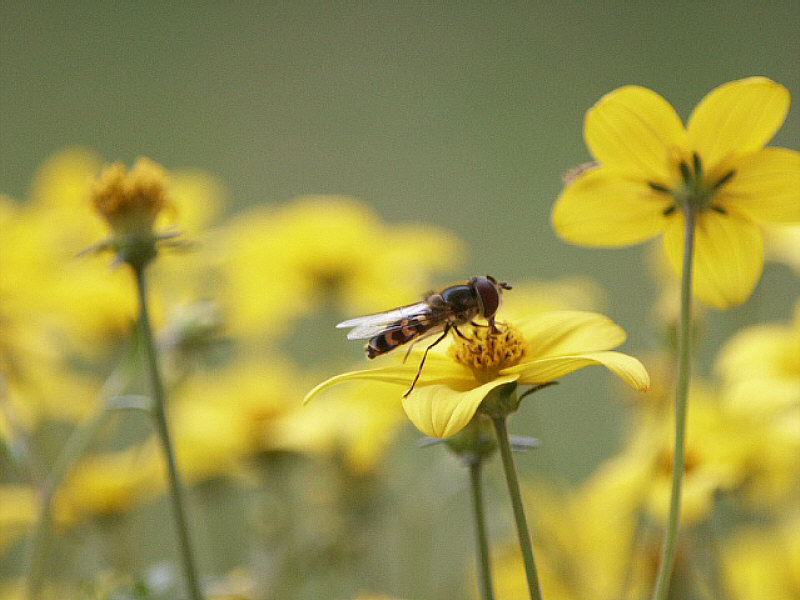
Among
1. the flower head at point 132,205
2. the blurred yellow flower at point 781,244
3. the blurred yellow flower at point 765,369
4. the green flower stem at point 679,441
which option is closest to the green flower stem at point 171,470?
the flower head at point 132,205

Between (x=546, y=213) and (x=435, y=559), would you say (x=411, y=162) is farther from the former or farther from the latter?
(x=435, y=559)

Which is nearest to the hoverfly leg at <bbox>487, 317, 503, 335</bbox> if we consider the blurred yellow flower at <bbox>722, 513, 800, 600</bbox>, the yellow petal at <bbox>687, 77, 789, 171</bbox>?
the yellow petal at <bbox>687, 77, 789, 171</bbox>

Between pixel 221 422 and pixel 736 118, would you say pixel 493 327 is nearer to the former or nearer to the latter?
pixel 736 118

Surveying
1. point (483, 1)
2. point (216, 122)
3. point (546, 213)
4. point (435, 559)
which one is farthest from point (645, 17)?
point (435, 559)

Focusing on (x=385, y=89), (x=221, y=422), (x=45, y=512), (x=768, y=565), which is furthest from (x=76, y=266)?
(x=385, y=89)

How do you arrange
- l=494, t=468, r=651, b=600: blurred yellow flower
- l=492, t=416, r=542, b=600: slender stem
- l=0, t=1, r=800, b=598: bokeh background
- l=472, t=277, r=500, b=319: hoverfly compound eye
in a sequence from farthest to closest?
l=0, t=1, r=800, b=598: bokeh background < l=494, t=468, r=651, b=600: blurred yellow flower < l=472, t=277, r=500, b=319: hoverfly compound eye < l=492, t=416, r=542, b=600: slender stem

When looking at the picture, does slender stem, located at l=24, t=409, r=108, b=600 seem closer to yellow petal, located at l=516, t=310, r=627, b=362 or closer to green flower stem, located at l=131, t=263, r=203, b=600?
green flower stem, located at l=131, t=263, r=203, b=600

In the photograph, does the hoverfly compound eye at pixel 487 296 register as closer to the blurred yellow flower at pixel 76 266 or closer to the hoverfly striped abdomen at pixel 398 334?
the hoverfly striped abdomen at pixel 398 334
